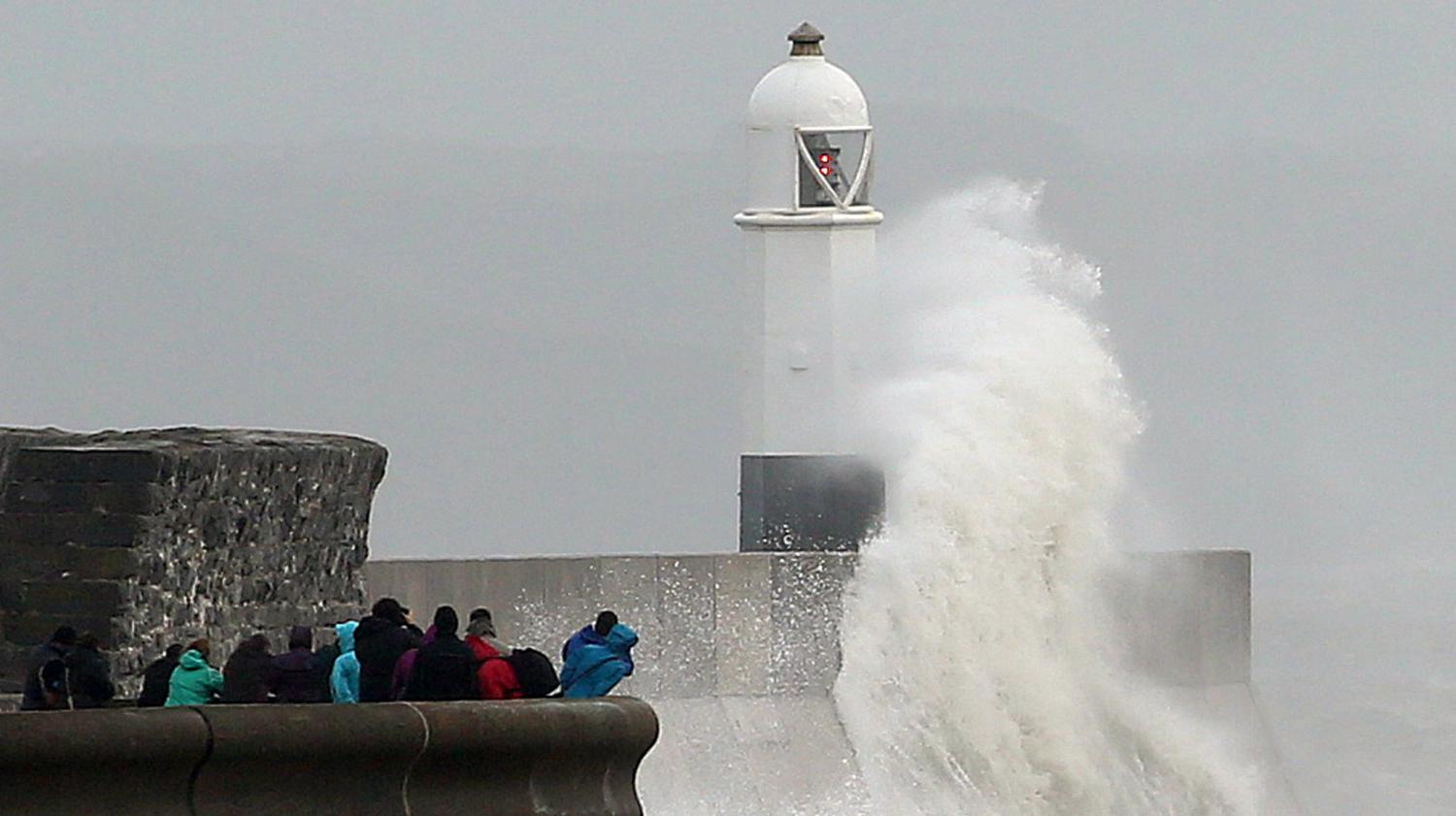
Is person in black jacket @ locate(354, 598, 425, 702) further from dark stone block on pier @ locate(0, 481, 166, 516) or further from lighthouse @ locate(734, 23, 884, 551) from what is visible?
lighthouse @ locate(734, 23, 884, 551)

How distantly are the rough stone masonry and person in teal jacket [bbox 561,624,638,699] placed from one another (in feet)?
6.52

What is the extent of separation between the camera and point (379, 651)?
10453 millimetres

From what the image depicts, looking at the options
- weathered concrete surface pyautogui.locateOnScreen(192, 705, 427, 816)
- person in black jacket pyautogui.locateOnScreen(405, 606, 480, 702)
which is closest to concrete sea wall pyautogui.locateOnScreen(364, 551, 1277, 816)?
person in black jacket pyautogui.locateOnScreen(405, 606, 480, 702)

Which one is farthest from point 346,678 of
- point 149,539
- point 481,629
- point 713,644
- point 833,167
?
point 833,167

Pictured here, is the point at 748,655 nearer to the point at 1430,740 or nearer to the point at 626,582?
the point at 626,582

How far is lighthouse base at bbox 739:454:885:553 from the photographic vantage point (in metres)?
19.0

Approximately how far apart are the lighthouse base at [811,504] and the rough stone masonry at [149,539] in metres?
4.79

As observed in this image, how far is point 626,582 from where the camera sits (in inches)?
669

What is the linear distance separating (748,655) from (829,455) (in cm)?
204

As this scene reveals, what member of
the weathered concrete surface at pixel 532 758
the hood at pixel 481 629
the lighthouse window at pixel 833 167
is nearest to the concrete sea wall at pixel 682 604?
the lighthouse window at pixel 833 167

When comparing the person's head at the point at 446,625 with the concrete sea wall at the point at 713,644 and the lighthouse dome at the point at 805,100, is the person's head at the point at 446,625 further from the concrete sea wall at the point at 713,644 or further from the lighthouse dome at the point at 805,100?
the lighthouse dome at the point at 805,100

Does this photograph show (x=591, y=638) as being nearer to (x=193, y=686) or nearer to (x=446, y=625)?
(x=446, y=625)

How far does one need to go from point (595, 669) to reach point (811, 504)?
830cm

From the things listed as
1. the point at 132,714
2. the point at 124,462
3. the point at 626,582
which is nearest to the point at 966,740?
the point at 626,582
